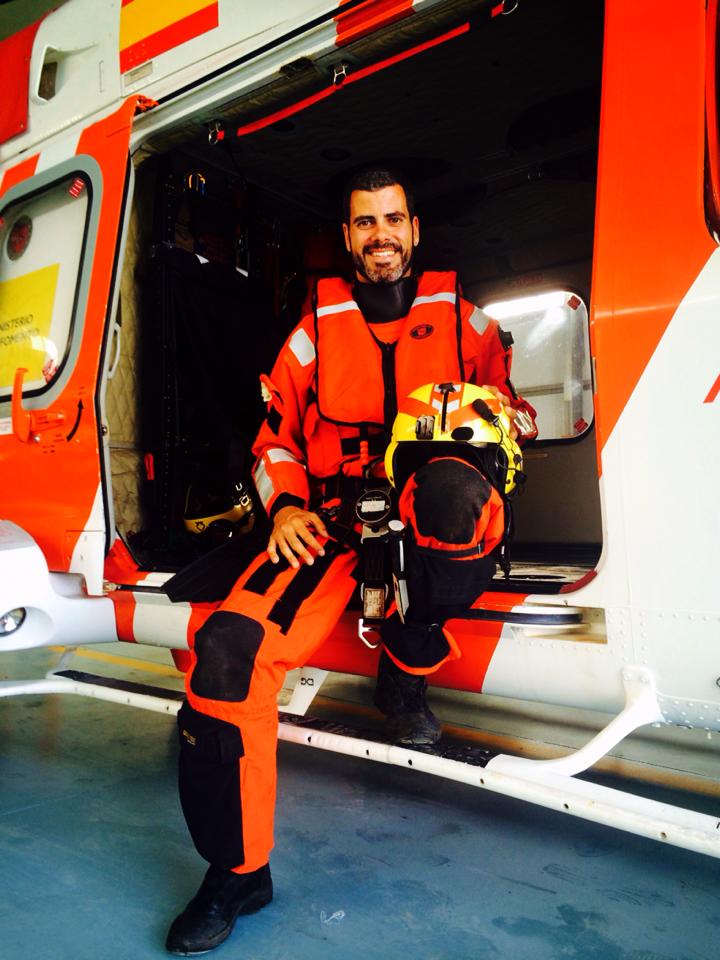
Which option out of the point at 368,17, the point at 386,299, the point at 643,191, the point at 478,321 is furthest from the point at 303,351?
the point at 643,191

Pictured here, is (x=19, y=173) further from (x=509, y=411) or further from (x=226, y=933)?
(x=226, y=933)

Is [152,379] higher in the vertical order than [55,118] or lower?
lower

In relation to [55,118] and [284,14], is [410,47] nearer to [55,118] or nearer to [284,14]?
[284,14]

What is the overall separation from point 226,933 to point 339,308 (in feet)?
5.27

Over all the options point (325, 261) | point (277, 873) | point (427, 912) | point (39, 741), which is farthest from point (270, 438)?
point (325, 261)

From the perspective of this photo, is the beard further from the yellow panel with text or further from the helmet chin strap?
the yellow panel with text

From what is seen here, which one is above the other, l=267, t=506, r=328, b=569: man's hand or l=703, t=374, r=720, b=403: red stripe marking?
l=703, t=374, r=720, b=403: red stripe marking

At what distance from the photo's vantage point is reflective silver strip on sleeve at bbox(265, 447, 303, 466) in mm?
2088

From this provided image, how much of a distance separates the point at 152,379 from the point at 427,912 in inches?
92.6

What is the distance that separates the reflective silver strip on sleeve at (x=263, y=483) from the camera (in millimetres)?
2047

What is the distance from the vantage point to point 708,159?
1474 millimetres

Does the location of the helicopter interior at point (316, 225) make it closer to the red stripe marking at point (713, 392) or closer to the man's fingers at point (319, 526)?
the man's fingers at point (319, 526)

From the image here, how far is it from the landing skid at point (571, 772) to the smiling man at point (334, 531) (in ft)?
0.38

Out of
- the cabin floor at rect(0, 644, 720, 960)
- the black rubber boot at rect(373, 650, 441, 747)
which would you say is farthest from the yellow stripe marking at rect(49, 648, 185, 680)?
the black rubber boot at rect(373, 650, 441, 747)
